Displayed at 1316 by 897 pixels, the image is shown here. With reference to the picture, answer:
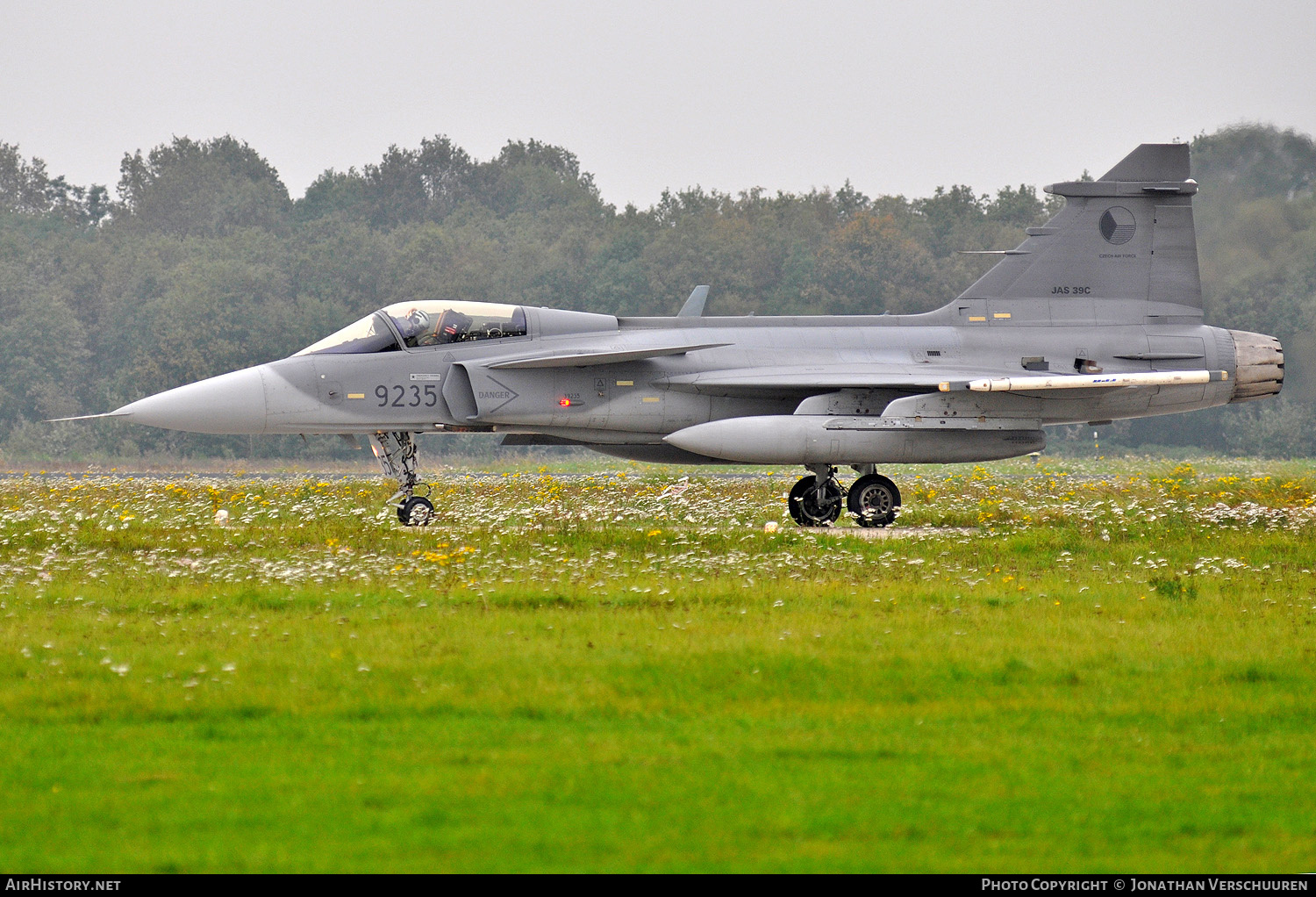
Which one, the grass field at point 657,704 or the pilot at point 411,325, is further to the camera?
the pilot at point 411,325

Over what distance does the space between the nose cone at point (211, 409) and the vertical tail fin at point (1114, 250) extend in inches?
337

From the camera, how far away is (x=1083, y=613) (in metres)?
9.16

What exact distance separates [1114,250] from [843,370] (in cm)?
393

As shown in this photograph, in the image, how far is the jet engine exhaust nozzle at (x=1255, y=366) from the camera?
1683cm

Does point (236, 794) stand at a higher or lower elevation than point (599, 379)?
lower

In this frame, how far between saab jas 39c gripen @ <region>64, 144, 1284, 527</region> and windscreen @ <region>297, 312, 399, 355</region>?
0.9 inches

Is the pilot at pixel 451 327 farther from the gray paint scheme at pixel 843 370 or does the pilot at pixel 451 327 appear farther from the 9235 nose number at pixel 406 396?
the 9235 nose number at pixel 406 396

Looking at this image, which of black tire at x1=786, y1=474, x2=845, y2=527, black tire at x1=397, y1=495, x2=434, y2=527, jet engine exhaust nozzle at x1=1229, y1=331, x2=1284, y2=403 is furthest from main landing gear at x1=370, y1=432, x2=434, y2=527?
jet engine exhaust nozzle at x1=1229, y1=331, x2=1284, y2=403

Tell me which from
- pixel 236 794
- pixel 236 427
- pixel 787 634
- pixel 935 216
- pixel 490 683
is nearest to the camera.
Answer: pixel 236 794

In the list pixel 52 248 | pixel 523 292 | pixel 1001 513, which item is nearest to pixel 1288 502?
pixel 1001 513

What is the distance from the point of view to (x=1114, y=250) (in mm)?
16812

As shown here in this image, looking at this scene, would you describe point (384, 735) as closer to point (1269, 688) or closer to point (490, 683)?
point (490, 683)

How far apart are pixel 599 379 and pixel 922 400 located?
372cm
